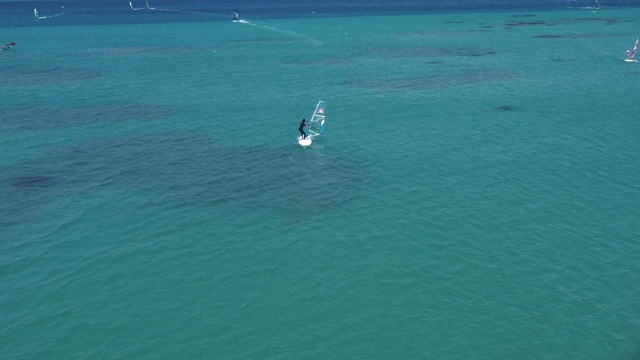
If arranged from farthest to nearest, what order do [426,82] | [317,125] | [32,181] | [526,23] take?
[526,23]
[426,82]
[317,125]
[32,181]

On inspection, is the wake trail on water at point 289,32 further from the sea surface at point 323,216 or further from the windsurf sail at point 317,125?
the windsurf sail at point 317,125

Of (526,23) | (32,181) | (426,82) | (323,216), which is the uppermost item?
(526,23)

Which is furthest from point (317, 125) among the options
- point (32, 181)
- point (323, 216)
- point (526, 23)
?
point (526, 23)

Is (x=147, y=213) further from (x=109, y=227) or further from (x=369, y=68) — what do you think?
(x=369, y=68)

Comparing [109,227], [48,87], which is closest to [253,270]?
[109,227]

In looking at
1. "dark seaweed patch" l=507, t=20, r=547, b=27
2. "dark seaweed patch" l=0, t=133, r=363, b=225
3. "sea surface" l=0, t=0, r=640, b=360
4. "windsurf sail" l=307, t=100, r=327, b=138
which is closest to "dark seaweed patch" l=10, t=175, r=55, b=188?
"dark seaweed patch" l=0, t=133, r=363, b=225

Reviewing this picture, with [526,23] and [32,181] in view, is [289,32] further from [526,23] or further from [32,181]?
[32,181]

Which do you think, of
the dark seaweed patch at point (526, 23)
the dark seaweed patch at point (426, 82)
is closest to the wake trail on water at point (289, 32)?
the dark seaweed patch at point (426, 82)

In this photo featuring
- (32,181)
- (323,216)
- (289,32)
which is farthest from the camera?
(289,32)
